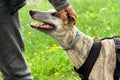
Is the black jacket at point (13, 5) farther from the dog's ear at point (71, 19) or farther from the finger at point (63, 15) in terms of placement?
the dog's ear at point (71, 19)

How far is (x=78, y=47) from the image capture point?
452 cm

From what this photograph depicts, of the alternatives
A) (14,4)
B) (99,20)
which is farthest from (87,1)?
(14,4)

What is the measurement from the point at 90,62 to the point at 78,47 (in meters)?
0.21

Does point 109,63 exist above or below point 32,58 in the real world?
above

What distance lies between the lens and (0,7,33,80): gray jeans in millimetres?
4070

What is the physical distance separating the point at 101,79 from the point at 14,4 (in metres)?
1.20

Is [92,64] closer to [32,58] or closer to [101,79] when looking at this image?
[101,79]

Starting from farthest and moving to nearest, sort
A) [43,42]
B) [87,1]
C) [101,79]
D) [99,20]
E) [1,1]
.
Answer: [87,1] → [99,20] → [43,42] → [101,79] → [1,1]

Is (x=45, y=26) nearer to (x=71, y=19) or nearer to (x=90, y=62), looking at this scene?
(x=71, y=19)

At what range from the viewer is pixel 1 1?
4.01m

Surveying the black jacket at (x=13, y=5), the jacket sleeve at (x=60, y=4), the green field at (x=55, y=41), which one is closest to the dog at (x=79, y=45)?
the jacket sleeve at (x=60, y=4)

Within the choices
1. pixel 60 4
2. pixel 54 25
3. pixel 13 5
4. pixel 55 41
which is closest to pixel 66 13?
pixel 60 4

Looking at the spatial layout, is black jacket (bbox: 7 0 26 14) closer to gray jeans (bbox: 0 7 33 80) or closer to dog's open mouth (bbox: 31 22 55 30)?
gray jeans (bbox: 0 7 33 80)

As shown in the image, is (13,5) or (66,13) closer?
(13,5)
